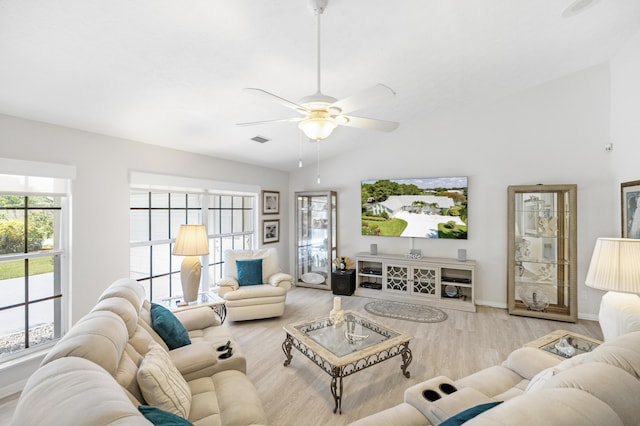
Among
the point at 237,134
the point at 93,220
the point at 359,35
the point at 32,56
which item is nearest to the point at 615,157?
the point at 359,35

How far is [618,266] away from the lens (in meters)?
2.08

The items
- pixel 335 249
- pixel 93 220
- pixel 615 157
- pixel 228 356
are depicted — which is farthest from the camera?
pixel 335 249

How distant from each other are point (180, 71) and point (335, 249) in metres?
4.00

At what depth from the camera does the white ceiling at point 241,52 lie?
5.74 ft

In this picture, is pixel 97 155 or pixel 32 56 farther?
pixel 97 155

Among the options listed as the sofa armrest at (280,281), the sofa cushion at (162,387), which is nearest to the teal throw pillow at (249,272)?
the sofa armrest at (280,281)

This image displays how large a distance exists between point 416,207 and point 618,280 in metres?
2.83

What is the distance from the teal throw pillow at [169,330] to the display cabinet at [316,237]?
11.3 feet

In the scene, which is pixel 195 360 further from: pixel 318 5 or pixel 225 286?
pixel 318 5

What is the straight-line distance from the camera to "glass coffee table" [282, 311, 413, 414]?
2.11 meters

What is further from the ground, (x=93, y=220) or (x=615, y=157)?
(x=615, y=157)

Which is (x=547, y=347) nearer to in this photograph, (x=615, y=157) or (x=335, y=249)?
(x=615, y=157)

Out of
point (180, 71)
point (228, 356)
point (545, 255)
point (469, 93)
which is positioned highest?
point (469, 93)

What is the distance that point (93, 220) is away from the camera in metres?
2.88
